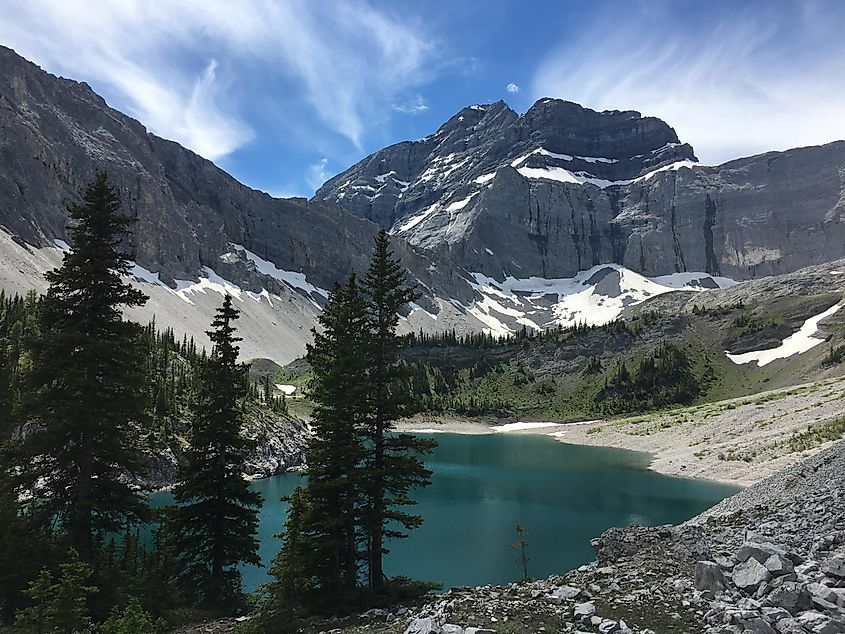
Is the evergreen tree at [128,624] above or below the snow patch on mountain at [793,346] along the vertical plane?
below

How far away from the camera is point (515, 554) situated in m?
33.7

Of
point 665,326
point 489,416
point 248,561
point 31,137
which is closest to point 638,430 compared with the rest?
point 489,416

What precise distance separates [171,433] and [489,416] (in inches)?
3695

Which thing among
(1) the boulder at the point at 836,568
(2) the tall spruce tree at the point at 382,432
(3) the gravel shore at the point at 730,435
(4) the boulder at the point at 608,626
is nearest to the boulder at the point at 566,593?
(4) the boulder at the point at 608,626

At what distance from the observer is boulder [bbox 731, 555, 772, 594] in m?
10.4

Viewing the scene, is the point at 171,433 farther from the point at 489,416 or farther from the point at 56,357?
the point at 489,416

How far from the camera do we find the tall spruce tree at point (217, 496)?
20.9 metres

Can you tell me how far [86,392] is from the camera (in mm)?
17062

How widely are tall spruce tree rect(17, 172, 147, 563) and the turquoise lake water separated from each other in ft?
43.6

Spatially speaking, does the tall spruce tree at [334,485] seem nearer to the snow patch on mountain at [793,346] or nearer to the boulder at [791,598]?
the boulder at [791,598]

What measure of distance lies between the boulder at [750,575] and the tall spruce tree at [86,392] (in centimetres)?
1672

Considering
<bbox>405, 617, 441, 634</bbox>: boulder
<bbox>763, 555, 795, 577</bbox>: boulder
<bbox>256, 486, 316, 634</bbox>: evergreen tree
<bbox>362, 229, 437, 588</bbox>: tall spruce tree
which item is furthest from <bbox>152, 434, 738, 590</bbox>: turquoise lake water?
<bbox>763, 555, 795, 577</bbox>: boulder

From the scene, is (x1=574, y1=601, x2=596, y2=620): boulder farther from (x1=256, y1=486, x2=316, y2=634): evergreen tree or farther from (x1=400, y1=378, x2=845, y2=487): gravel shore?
(x1=400, y1=378, x2=845, y2=487): gravel shore

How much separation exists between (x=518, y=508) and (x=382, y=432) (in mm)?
32756
